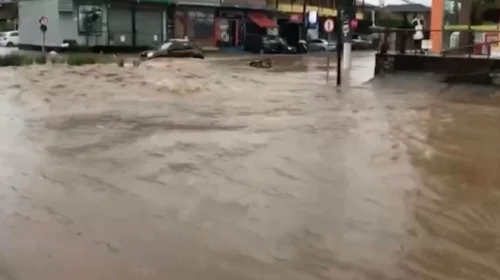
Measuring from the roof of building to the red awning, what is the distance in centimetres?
2461

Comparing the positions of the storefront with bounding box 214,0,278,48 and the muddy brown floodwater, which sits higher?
the storefront with bounding box 214,0,278,48

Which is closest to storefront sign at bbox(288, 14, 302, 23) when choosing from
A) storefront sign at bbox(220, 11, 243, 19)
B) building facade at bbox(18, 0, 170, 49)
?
storefront sign at bbox(220, 11, 243, 19)

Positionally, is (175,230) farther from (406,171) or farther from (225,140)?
(225,140)

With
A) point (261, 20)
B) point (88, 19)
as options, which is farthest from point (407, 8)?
point (88, 19)

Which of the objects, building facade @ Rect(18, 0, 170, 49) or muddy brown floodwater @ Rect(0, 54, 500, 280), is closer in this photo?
muddy brown floodwater @ Rect(0, 54, 500, 280)

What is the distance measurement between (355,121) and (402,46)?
10691 mm

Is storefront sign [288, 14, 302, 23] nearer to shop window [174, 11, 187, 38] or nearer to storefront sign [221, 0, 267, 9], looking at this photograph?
storefront sign [221, 0, 267, 9]

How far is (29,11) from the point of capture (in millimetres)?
50438

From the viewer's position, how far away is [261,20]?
6041 cm

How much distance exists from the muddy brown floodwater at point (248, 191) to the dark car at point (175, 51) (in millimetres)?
19336

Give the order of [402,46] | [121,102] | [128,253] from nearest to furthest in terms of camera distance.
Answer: [128,253] < [121,102] < [402,46]

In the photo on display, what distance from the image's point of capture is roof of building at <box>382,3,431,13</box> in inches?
3156

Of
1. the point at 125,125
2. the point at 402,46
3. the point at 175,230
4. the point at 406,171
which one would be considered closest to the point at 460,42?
the point at 402,46

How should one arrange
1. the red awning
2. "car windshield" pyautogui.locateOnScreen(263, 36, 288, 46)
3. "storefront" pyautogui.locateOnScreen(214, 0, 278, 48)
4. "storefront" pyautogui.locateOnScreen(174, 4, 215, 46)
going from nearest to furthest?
1. "storefront" pyautogui.locateOnScreen(174, 4, 215, 46)
2. "car windshield" pyautogui.locateOnScreen(263, 36, 288, 46)
3. "storefront" pyautogui.locateOnScreen(214, 0, 278, 48)
4. the red awning
